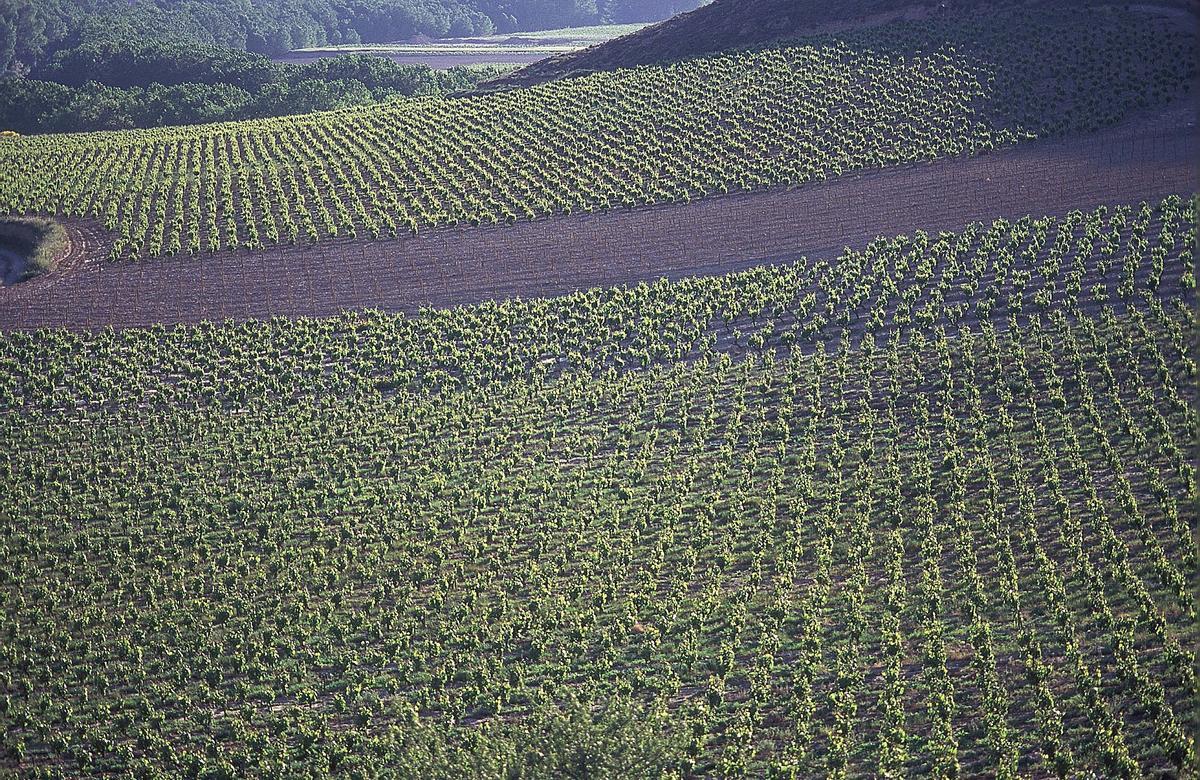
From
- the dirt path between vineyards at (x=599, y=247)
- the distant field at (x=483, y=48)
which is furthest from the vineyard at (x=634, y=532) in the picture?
the distant field at (x=483, y=48)

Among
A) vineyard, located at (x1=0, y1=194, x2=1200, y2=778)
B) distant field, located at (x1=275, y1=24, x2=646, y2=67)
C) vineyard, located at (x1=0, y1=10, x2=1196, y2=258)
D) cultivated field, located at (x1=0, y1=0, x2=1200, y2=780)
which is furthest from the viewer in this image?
distant field, located at (x1=275, y1=24, x2=646, y2=67)

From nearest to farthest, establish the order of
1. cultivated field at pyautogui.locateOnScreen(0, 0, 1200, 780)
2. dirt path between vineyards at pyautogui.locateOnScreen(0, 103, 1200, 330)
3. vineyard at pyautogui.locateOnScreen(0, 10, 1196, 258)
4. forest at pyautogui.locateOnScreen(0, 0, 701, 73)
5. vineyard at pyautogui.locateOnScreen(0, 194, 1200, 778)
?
vineyard at pyautogui.locateOnScreen(0, 194, 1200, 778) → cultivated field at pyautogui.locateOnScreen(0, 0, 1200, 780) → dirt path between vineyards at pyautogui.locateOnScreen(0, 103, 1200, 330) → vineyard at pyautogui.locateOnScreen(0, 10, 1196, 258) → forest at pyautogui.locateOnScreen(0, 0, 701, 73)

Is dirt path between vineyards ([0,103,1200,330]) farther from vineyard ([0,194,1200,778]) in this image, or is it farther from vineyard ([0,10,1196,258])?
vineyard ([0,194,1200,778])

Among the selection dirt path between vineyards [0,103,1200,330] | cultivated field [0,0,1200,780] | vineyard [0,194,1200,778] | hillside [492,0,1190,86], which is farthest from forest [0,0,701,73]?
vineyard [0,194,1200,778]

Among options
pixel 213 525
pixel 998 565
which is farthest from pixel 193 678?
pixel 998 565

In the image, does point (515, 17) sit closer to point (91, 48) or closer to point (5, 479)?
point (91, 48)

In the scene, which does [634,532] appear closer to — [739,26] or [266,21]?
[739,26]

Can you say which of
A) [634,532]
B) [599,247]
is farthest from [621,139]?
[634,532]
